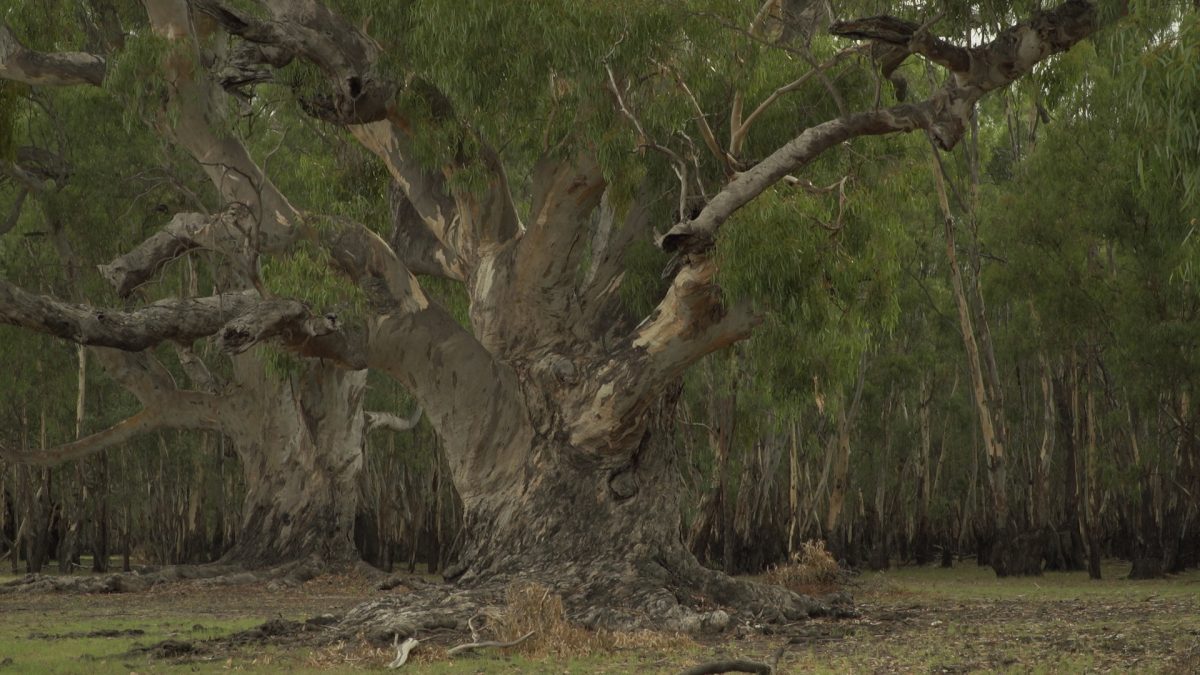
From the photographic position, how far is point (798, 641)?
12.7m

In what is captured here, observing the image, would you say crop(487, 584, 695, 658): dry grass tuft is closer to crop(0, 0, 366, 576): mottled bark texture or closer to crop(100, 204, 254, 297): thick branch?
crop(0, 0, 366, 576): mottled bark texture

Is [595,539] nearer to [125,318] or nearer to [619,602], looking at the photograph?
[619,602]

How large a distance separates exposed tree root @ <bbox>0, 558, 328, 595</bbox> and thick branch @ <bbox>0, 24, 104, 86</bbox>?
7700mm

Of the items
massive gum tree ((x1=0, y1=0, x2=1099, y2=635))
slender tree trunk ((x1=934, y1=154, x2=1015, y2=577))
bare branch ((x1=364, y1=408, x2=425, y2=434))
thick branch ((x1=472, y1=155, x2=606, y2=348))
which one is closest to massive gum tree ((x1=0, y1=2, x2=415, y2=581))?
bare branch ((x1=364, y1=408, x2=425, y2=434))

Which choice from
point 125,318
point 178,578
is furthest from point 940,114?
point 178,578

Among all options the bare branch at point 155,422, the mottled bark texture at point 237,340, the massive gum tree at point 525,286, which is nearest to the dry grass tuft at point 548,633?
the massive gum tree at point 525,286

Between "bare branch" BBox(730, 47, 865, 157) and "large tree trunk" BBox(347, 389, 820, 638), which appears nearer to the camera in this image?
"bare branch" BBox(730, 47, 865, 157)

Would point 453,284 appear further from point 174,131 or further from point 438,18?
point 438,18

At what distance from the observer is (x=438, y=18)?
13.4 m

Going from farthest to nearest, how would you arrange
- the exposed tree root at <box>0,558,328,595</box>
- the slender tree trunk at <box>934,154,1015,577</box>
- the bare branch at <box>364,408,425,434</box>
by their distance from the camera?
the bare branch at <box>364,408,425,434</box> < the slender tree trunk at <box>934,154,1015,577</box> < the exposed tree root at <box>0,558,328,595</box>

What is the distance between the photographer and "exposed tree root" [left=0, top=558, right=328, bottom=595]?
811 inches

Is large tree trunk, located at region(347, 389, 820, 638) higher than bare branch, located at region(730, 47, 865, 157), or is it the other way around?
bare branch, located at region(730, 47, 865, 157)

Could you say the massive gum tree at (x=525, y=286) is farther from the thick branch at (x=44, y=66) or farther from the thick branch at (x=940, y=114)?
the thick branch at (x=44, y=66)

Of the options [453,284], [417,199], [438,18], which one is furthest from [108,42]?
[438,18]
